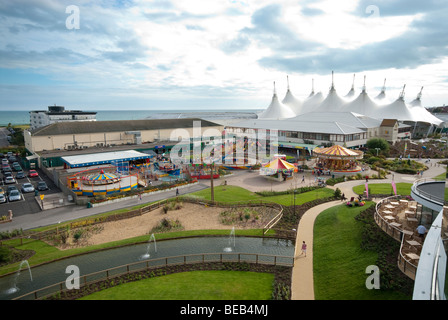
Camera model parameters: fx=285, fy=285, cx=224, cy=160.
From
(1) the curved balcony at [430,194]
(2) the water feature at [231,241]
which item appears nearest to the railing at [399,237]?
(1) the curved balcony at [430,194]

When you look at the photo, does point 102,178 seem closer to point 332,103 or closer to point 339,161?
point 339,161

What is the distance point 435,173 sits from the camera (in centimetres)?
3878

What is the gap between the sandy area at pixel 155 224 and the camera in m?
21.5

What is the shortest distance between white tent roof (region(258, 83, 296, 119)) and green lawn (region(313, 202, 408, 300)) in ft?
190

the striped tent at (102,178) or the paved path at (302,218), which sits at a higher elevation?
the striped tent at (102,178)

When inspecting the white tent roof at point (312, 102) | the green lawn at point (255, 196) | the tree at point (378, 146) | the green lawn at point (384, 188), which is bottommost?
the green lawn at point (255, 196)

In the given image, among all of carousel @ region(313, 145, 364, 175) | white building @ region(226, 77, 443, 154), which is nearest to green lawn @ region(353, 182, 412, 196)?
carousel @ region(313, 145, 364, 175)

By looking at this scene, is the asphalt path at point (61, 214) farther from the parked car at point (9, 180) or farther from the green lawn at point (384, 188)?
the green lawn at point (384, 188)

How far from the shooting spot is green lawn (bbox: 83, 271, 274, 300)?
13.8m

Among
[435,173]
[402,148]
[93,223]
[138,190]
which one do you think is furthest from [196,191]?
[402,148]

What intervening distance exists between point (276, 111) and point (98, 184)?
5745 centimetres

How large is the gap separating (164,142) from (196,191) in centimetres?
2776

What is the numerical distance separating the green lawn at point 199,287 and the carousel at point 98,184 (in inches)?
709
